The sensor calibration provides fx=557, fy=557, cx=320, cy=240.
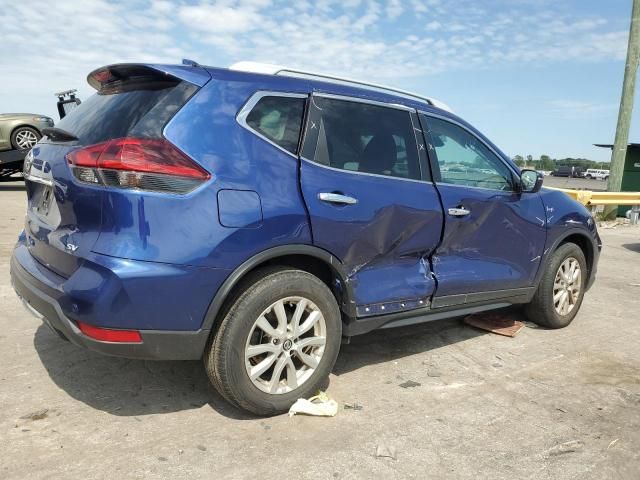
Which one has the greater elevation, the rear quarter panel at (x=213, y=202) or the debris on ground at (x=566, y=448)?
the rear quarter panel at (x=213, y=202)

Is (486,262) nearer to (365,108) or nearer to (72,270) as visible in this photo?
(365,108)

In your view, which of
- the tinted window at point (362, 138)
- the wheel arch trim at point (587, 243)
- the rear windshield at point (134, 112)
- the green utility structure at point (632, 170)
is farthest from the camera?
the green utility structure at point (632, 170)

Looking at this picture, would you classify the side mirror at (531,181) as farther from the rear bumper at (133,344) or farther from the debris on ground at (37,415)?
the debris on ground at (37,415)

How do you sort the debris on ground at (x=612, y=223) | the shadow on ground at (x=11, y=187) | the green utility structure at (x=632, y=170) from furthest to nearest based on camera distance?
the green utility structure at (x=632, y=170) < the shadow on ground at (x=11, y=187) < the debris on ground at (x=612, y=223)

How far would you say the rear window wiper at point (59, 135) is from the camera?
2.95 m

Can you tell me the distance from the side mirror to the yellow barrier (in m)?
7.62

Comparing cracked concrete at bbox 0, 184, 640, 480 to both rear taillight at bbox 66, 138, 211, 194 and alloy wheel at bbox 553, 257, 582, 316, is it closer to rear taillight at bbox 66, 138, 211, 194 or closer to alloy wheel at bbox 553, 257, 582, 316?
alloy wheel at bbox 553, 257, 582, 316

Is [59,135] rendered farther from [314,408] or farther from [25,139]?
[25,139]

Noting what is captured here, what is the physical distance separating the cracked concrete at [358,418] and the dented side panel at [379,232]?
626 millimetres

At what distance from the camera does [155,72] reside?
285 centimetres

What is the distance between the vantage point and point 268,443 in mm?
2797

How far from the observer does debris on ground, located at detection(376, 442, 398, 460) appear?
2.73 m

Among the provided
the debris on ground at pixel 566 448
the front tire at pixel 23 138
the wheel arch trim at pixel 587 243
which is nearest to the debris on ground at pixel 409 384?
the debris on ground at pixel 566 448

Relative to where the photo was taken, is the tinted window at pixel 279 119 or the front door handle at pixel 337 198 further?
the front door handle at pixel 337 198
